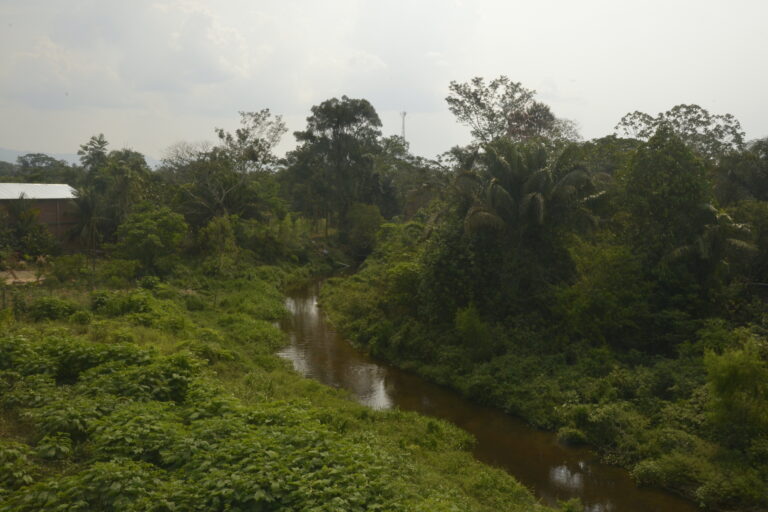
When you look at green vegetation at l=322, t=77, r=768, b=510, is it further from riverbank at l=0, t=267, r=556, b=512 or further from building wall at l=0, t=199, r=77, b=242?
building wall at l=0, t=199, r=77, b=242

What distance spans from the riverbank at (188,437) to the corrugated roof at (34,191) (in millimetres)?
16745

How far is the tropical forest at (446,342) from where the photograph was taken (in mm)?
7742

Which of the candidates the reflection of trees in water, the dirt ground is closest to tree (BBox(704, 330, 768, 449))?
the reflection of trees in water

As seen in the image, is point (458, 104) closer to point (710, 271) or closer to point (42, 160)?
point (710, 271)

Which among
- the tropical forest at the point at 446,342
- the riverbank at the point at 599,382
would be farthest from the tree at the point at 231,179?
the riverbank at the point at 599,382

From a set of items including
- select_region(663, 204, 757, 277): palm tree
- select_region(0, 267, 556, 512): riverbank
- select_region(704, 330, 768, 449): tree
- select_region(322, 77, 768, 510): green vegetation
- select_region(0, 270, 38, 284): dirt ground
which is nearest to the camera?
select_region(0, 267, 556, 512): riverbank

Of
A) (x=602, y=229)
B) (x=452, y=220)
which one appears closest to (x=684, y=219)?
(x=602, y=229)

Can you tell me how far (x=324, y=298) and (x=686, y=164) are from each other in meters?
17.8

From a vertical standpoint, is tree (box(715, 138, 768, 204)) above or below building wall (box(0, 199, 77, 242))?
above

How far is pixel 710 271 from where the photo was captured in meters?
15.4

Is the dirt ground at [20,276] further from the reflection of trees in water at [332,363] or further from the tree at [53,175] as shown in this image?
the tree at [53,175]

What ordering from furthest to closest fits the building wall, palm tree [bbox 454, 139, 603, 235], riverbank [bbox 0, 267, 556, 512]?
1. the building wall
2. palm tree [bbox 454, 139, 603, 235]
3. riverbank [bbox 0, 267, 556, 512]

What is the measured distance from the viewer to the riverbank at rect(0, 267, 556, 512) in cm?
673

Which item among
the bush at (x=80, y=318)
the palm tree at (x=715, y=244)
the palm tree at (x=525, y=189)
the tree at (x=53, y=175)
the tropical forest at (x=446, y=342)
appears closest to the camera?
the tropical forest at (x=446, y=342)
